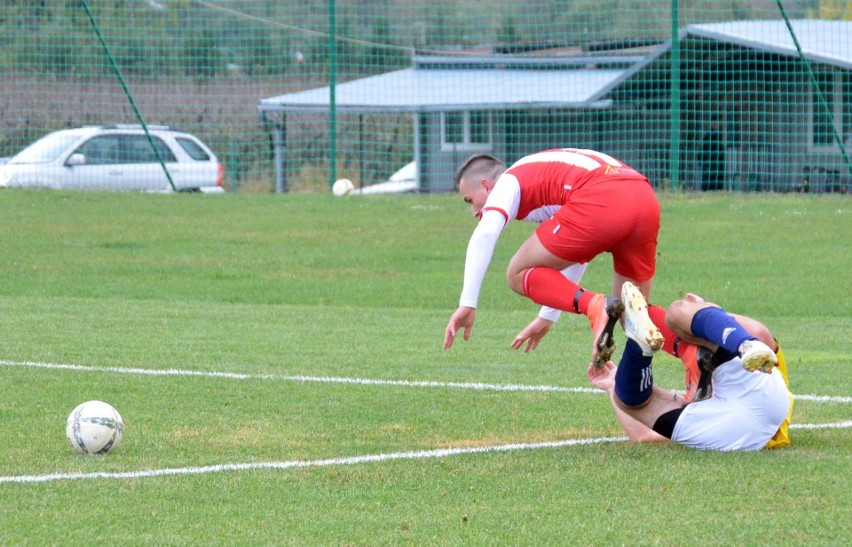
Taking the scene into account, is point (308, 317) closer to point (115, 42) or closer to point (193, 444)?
point (193, 444)

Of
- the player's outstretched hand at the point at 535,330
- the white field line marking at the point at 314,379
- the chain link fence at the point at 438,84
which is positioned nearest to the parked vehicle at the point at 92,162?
the chain link fence at the point at 438,84

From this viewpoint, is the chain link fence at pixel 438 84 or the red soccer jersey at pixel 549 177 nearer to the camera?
the red soccer jersey at pixel 549 177

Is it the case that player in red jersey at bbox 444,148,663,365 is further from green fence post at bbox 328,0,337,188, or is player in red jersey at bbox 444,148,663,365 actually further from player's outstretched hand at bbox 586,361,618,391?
green fence post at bbox 328,0,337,188

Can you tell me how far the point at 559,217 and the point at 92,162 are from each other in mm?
17499

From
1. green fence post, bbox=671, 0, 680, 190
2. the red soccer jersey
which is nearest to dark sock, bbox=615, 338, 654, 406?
the red soccer jersey

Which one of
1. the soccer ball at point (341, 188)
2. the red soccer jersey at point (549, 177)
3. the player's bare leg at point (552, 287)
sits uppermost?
the red soccer jersey at point (549, 177)

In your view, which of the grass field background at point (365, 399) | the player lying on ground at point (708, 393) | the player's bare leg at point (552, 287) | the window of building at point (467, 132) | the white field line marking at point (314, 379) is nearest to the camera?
the grass field background at point (365, 399)

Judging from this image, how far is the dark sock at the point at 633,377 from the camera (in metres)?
6.03

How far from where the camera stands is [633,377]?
240 inches

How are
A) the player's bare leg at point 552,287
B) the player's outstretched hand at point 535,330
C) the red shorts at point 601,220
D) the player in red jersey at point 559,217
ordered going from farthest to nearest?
the player's outstretched hand at point 535,330, the red shorts at point 601,220, the player in red jersey at point 559,217, the player's bare leg at point 552,287

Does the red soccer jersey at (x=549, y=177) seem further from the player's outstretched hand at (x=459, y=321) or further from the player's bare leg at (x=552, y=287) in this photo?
the player's outstretched hand at (x=459, y=321)

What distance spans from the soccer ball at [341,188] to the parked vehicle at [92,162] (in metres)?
3.13

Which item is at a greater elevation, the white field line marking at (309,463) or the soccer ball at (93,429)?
the soccer ball at (93,429)

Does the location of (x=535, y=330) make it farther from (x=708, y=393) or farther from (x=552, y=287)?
(x=708, y=393)
